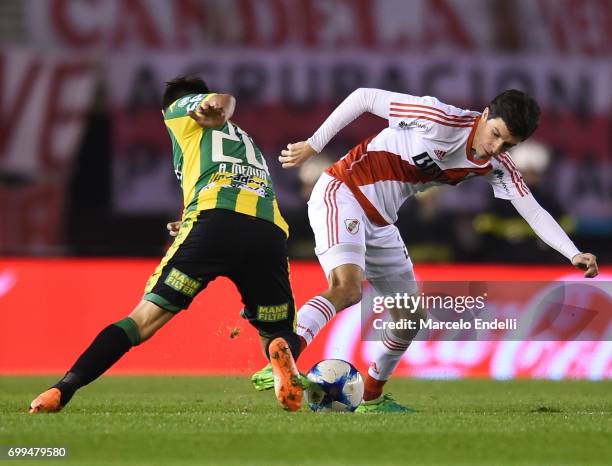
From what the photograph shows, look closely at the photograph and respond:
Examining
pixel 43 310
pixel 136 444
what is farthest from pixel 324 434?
pixel 43 310

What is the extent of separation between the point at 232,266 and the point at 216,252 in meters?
0.12

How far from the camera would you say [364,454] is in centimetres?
524

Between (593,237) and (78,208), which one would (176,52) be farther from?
(593,237)

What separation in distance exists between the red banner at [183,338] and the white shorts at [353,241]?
3459 mm

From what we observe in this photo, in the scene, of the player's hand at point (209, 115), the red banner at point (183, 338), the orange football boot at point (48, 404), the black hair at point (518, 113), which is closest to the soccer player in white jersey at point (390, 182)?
the black hair at point (518, 113)

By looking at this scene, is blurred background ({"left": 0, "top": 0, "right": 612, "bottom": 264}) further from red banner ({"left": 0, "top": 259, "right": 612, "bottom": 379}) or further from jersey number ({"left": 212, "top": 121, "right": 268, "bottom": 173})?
jersey number ({"left": 212, "top": 121, "right": 268, "bottom": 173})

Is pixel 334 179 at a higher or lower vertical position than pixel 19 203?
higher

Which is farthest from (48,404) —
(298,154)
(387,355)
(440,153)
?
(440,153)

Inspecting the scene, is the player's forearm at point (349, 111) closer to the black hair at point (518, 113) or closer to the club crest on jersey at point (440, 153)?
the club crest on jersey at point (440, 153)

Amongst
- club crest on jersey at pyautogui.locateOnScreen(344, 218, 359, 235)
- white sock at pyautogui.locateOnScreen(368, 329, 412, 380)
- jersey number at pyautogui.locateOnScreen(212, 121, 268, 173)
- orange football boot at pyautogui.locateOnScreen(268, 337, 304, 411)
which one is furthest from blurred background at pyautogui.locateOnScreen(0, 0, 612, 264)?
orange football boot at pyautogui.locateOnScreen(268, 337, 304, 411)

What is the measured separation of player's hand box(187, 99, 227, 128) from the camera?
6.65 metres

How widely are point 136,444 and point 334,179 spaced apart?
273 cm

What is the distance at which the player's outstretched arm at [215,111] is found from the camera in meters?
6.62

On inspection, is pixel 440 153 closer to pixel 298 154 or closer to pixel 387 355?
pixel 298 154
